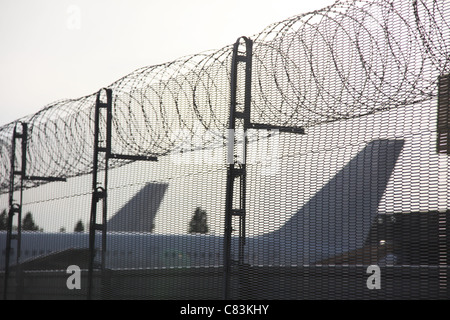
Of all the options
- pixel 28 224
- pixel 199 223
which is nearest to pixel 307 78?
pixel 199 223

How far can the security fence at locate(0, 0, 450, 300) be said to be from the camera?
4.95m

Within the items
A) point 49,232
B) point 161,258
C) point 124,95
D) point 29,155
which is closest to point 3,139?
point 29,155

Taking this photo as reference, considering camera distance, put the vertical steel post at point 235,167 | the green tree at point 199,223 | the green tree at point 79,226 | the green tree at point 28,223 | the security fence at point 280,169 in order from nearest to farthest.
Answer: the security fence at point 280,169 → the vertical steel post at point 235,167 → the green tree at point 199,223 → the green tree at point 79,226 → the green tree at point 28,223

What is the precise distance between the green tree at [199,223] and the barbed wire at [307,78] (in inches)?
27.1

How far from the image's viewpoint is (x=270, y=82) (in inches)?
253

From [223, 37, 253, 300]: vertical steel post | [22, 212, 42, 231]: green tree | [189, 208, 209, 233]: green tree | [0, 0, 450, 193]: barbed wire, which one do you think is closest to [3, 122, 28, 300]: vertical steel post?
[22, 212, 42, 231]: green tree

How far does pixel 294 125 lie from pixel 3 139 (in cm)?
818

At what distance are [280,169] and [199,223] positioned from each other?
1.33 meters

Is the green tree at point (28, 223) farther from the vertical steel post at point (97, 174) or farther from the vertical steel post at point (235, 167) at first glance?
the vertical steel post at point (235, 167)

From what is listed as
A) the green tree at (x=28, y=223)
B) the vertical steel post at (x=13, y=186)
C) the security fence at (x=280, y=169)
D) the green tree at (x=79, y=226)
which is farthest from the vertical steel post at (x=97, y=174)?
the vertical steel post at (x=13, y=186)

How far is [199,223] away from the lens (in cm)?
709

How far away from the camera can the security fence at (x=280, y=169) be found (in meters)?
4.95

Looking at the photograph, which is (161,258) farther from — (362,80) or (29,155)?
(29,155)

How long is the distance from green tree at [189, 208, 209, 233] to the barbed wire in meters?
0.69
